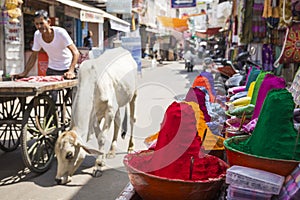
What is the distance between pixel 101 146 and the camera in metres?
4.73

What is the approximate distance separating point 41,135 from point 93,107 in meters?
0.77

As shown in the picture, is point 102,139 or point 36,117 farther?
point 102,139

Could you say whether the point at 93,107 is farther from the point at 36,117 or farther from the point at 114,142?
the point at 114,142

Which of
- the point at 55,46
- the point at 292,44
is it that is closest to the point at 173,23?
the point at 55,46

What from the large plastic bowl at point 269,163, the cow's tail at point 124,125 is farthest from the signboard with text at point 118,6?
the large plastic bowl at point 269,163

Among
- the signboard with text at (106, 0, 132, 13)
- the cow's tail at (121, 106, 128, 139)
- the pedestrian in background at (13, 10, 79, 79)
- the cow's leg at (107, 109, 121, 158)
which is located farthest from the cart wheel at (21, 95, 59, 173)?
the signboard with text at (106, 0, 132, 13)

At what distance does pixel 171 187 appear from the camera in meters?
1.58

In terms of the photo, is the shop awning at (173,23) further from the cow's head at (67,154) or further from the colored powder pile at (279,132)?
the colored powder pile at (279,132)

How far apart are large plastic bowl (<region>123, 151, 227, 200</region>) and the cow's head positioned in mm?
2466

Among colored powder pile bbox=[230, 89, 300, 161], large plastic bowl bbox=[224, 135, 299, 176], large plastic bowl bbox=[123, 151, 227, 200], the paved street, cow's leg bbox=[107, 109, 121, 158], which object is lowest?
the paved street

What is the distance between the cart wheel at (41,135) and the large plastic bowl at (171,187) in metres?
2.87

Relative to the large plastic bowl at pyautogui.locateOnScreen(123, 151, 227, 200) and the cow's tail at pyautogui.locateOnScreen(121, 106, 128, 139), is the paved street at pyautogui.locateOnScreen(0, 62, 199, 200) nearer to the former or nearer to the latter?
the cow's tail at pyautogui.locateOnScreen(121, 106, 128, 139)

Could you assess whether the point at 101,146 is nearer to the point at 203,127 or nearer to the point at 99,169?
the point at 99,169

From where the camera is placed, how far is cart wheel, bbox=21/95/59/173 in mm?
4250
